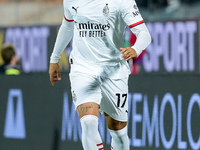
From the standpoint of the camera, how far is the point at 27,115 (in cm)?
802

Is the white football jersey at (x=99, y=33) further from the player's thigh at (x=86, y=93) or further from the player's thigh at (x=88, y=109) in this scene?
the player's thigh at (x=88, y=109)

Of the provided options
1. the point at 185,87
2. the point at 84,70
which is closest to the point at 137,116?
the point at 185,87

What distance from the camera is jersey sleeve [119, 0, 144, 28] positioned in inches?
224

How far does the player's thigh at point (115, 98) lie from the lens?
19.8 ft

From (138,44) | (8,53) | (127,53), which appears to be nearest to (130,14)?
(138,44)

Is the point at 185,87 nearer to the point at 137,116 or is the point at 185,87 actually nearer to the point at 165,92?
the point at 165,92

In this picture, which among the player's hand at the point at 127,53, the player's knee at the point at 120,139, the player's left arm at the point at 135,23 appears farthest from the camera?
the player's knee at the point at 120,139

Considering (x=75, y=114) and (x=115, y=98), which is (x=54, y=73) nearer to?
(x=115, y=98)

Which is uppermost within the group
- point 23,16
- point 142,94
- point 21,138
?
point 23,16

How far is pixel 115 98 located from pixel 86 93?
343 mm

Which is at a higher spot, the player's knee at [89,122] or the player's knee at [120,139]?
the player's knee at [89,122]

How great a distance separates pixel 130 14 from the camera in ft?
18.7

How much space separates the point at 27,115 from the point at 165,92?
6.64 ft

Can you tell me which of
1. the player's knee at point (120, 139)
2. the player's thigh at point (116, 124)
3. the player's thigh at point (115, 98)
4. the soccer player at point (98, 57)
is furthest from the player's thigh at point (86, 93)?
the player's knee at point (120, 139)
